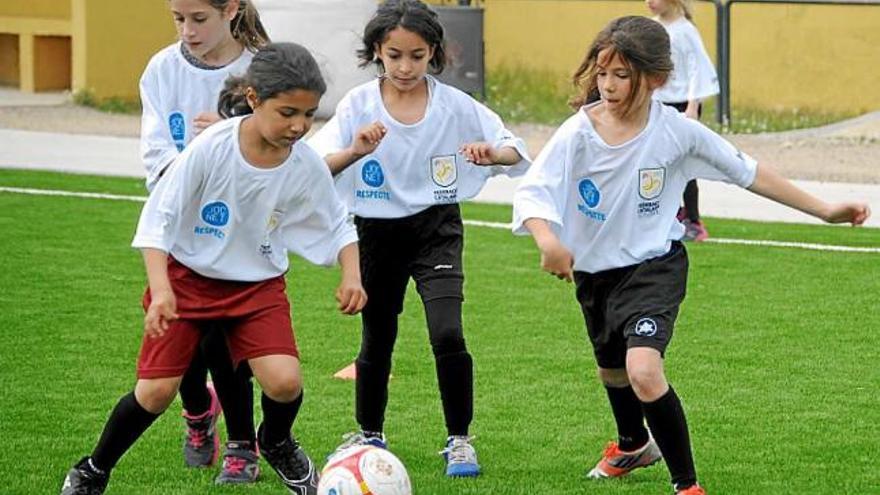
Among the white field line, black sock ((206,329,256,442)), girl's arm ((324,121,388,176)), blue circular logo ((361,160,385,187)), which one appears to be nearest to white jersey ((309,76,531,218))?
blue circular logo ((361,160,385,187))

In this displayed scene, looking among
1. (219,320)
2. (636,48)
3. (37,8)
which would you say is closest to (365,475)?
(219,320)

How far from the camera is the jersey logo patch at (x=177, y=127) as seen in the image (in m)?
6.15

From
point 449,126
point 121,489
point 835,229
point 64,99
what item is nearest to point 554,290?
point 835,229

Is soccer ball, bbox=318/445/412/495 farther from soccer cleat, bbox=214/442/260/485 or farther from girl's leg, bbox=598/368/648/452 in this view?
girl's leg, bbox=598/368/648/452

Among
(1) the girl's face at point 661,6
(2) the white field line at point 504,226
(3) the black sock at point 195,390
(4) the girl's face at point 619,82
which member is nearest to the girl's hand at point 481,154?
(4) the girl's face at point 619,82

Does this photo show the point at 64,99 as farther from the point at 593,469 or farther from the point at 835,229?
the point at 593,469

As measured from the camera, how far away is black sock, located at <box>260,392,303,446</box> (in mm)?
5461

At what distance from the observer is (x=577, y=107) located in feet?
19.0

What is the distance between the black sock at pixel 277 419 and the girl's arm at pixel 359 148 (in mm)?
783

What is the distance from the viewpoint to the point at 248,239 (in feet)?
17.7

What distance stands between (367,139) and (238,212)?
0.56 metres

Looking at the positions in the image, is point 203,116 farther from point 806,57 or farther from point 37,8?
point 37,8

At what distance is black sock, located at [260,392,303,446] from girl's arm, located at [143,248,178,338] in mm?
497

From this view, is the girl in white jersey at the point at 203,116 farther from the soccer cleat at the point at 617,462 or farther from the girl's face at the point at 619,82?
the girl's face at the point at 619,82
